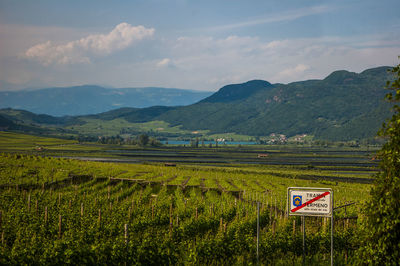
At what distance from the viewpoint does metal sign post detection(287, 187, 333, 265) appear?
15516 mm

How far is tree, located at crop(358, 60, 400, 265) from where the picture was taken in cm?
1238

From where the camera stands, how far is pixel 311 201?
51.4 ft

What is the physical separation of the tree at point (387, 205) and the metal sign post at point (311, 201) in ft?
8.29

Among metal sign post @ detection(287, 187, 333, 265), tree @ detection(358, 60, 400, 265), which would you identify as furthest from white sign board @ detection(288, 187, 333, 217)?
tree @ detection(358, 60, 400, 265)

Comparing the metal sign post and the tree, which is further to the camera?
the metal sign post

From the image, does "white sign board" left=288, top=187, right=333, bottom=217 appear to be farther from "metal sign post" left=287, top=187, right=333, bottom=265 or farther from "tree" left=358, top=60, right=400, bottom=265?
"tree" left=358, top=60, right=400, bottom=265

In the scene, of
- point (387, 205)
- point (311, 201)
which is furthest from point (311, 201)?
point (387, 205)

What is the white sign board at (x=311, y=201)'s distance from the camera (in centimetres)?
1552

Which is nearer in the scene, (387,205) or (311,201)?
(387,205)

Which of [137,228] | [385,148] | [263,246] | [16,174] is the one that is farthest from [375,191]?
[16,174]

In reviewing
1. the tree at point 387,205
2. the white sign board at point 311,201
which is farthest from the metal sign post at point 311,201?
the tree at point 387,205

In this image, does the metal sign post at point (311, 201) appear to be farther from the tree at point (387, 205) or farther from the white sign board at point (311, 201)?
the tree at point (387, 205)

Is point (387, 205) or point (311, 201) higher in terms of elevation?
point (387, 205)

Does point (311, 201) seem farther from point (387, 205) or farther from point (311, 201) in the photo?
point (387, 205)
